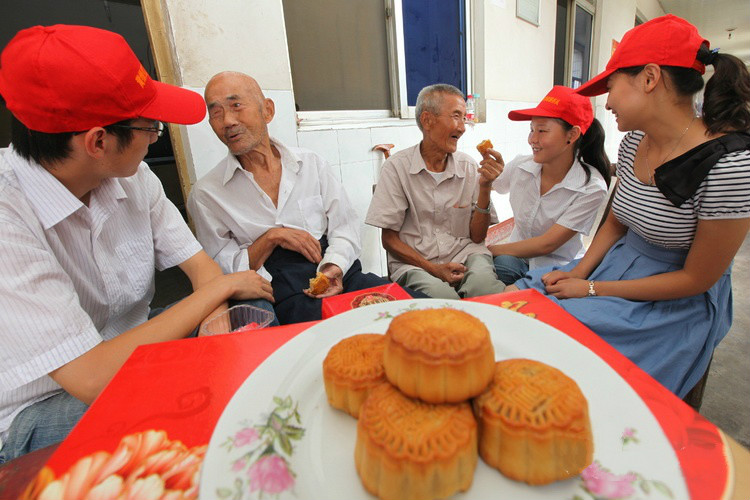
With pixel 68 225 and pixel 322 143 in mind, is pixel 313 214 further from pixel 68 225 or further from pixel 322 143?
pixel 68 225

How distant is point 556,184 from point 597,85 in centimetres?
76

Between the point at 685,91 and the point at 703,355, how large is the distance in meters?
1.04

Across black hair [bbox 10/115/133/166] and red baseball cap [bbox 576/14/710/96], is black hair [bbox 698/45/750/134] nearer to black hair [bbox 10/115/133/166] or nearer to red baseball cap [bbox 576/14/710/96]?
red baseball cap [bbox 576/14/710/96]

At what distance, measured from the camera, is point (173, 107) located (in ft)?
4.03

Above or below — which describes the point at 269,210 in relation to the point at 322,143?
below

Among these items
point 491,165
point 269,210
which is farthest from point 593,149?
point 269,210

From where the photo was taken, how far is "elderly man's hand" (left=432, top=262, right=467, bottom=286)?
2.18 meters

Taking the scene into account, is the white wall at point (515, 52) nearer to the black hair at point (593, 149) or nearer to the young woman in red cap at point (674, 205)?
the black hair at point (593, 149)

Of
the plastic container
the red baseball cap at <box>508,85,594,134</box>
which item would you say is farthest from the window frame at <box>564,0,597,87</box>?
the plastic container

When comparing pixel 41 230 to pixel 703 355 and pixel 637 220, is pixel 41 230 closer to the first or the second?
pixel 637 220

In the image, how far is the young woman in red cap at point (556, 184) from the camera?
2.06m

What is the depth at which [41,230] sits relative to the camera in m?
1.05

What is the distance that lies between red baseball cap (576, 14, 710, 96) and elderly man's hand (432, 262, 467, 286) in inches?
49.4

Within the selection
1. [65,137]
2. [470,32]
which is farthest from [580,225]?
[470,32]
